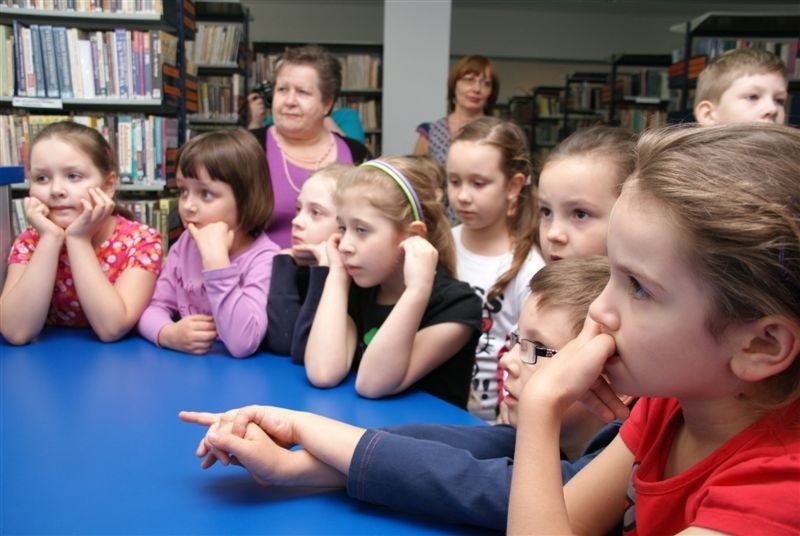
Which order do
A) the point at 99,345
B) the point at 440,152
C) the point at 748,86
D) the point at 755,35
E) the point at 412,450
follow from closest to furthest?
1. the point at 412,450
2. the point at 99,345
3. the point at 748,86
4. the point at 440,152
5. the point at 755,35

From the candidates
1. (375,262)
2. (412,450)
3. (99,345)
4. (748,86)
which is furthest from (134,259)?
(748,86)

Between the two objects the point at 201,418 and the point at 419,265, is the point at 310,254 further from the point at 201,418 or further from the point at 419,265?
the point at 201,418

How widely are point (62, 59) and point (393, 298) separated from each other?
2.84m

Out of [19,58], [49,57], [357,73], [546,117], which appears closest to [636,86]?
[546,117]

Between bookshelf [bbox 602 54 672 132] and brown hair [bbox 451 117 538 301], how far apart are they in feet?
20.2

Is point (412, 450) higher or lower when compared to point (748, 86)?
lower

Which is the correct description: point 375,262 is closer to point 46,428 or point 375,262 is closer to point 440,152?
point 46,428

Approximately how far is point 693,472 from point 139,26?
3.73 m

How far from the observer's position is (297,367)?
1.47 m

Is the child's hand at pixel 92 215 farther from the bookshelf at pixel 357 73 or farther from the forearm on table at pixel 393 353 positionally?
the bookshelf at pixel 357 73

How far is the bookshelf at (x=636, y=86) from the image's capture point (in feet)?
25.1

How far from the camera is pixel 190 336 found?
5.03ft

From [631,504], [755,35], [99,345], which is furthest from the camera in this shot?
[755,35]

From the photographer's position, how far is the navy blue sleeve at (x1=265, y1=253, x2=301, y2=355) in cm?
155
